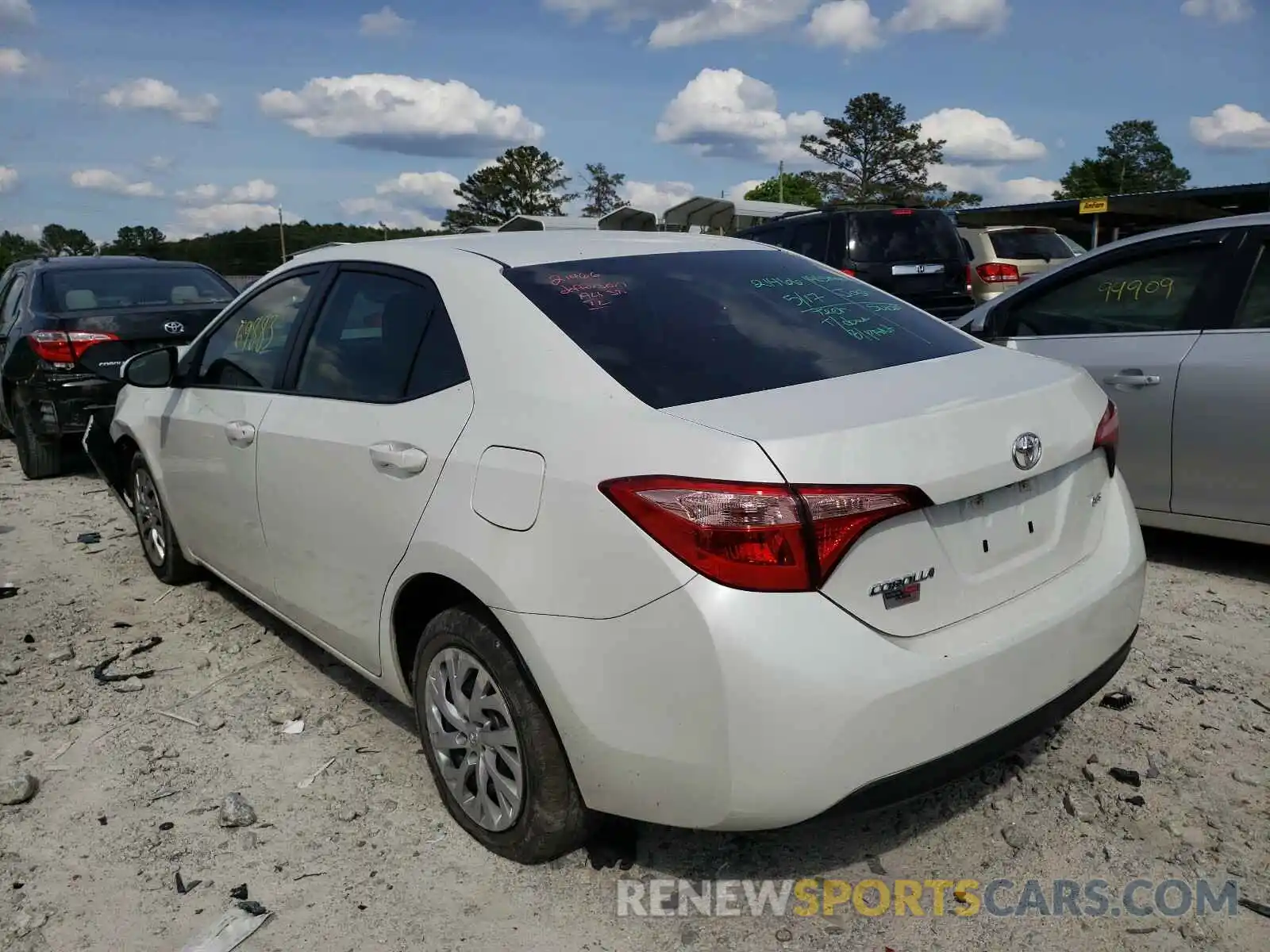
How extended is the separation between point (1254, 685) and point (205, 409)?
157 inches

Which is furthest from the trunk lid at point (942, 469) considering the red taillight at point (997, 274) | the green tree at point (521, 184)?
the green tree at point (521, 184)

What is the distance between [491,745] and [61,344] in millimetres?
6336

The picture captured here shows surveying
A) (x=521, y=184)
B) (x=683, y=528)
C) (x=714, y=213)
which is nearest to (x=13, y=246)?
(x=521, y=184)

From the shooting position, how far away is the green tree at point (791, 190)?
211ft

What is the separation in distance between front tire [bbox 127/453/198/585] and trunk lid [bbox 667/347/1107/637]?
349 cm

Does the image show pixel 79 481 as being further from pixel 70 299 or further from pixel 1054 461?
pixel 1054 461

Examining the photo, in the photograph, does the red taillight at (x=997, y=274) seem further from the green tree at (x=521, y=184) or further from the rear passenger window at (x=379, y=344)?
the green tree at (x=521, y=184)

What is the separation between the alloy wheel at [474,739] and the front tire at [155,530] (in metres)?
2.52

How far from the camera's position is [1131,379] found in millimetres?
4707

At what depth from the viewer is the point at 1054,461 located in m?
2.50

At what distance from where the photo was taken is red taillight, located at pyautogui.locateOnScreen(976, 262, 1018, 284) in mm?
13453

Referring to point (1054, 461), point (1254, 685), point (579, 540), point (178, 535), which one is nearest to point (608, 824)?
point (579, 540)

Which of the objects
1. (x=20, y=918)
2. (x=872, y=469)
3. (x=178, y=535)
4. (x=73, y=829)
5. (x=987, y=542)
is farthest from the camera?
(x=178, y=535)

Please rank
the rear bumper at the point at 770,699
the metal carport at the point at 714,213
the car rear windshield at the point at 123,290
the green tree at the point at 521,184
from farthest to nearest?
1. the green tree at the point at 521,184
2. the metal carport at the point at 714,213
3. the car rear windshield at the point at 123,290
4. the rear bumper at the point at 770,699
